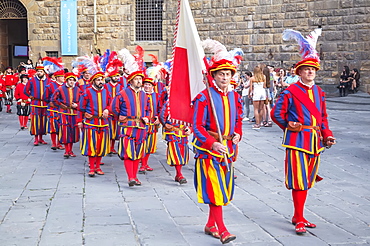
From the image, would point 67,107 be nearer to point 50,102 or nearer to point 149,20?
point 50,102

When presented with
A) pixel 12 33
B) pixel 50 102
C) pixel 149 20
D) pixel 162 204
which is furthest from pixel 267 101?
pixel 12 33

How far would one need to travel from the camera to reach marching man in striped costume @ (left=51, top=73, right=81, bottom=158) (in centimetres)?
1070

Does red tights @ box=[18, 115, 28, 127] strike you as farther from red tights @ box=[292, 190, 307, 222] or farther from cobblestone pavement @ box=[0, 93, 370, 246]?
red tights @ box=[292, 190, 307, 222]

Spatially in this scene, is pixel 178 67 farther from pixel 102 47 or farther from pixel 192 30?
pixel 102 47

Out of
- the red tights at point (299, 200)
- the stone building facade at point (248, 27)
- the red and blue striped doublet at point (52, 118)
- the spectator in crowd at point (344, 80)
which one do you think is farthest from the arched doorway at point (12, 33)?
the red tights at point (299, 200)

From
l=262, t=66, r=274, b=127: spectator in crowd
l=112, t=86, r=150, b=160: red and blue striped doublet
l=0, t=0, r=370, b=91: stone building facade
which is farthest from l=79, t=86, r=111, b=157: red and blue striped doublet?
l=0, t=0, r=370, b=91: stone building facade

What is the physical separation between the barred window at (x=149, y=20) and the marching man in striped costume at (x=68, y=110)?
15.8 m

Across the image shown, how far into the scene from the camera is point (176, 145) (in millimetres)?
8219

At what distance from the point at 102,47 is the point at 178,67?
2278 centimetres

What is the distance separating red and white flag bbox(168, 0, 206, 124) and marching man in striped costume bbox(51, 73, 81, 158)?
5624 mm

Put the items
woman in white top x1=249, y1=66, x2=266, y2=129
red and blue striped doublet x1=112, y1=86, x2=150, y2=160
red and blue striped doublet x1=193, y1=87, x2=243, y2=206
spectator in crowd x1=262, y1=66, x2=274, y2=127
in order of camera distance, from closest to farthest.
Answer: red and blue striped doublet x1=193, y1=87, x2=243, y2=206 < red and blue striped doublet x1=112, y1=86, x2=150, y2=160 < woman in white top x1=249, y1=66, x2=266, y2=129 < spectator in crowd x1=262, y1=66, x2=274, y2=127

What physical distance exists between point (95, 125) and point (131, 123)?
46.4 inches

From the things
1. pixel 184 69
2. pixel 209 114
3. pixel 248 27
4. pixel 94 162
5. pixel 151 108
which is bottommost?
pixel 94 162

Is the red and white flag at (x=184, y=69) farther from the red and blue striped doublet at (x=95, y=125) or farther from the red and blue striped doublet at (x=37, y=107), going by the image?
the red and blue striped doublet at (x=37, y=107)
